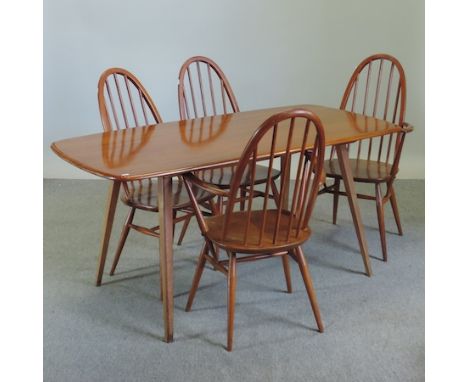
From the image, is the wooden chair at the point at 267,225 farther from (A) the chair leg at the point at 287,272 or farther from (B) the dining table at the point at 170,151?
(A) the chair leg at the point at 287,272

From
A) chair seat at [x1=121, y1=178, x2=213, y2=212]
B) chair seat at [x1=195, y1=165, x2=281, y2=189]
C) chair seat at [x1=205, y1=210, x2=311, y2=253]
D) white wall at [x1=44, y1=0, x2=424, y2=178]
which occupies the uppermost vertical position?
white wall at [x1=44, y1=0, x2=424, y2=178]

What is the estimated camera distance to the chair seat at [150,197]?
2.40m

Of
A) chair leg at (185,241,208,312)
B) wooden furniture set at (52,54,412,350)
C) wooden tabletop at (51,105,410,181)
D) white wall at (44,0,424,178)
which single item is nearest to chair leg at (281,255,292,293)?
wooden furniture set at (52,54,412,350)

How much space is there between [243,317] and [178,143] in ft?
2.43

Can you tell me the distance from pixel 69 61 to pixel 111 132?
200cm

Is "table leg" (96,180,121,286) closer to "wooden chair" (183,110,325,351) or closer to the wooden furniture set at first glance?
the wooden furniture set

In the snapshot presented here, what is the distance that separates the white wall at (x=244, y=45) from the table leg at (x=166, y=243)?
227 cm

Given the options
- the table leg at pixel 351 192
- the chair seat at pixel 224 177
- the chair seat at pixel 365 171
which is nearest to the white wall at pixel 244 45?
the chair seat at pixel 365 171

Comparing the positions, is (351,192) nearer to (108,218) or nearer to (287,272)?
(287,272)

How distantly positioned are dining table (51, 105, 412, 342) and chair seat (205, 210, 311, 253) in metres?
0.18

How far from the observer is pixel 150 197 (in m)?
2.47

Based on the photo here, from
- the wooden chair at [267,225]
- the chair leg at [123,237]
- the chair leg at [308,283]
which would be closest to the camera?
the wooden chair at [267,225]

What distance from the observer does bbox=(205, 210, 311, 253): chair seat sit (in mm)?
2002

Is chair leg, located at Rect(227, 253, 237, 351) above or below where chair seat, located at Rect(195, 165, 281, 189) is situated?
below
